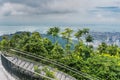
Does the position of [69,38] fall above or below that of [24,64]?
below

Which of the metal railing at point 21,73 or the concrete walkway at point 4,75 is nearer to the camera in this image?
the metal railing at point 21,73

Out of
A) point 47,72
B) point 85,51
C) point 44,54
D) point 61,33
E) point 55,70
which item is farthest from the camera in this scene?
point 61,33

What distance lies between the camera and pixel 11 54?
28.7 meters

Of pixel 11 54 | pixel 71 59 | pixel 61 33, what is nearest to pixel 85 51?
pixel 71 59

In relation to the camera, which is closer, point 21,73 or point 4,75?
point 21,73

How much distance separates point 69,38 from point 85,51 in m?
32.8

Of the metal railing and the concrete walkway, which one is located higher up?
the metal railing

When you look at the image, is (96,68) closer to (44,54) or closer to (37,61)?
(44,54)

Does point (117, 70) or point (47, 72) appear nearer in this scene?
point (47, 72)

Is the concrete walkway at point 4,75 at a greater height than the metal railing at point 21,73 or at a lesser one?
lesser

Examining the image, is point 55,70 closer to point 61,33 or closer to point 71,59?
point 71,59

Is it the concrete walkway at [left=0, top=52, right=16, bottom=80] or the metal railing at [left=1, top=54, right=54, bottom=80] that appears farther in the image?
the concrete walkway at [left=0, top=52, right=16, bottom=80]

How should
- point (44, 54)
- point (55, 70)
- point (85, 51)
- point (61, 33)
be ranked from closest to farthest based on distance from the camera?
point (55, 70)
point (44, 54)
point (85, 51)
point (61, 33)

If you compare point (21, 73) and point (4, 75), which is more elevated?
point (21, 73)
